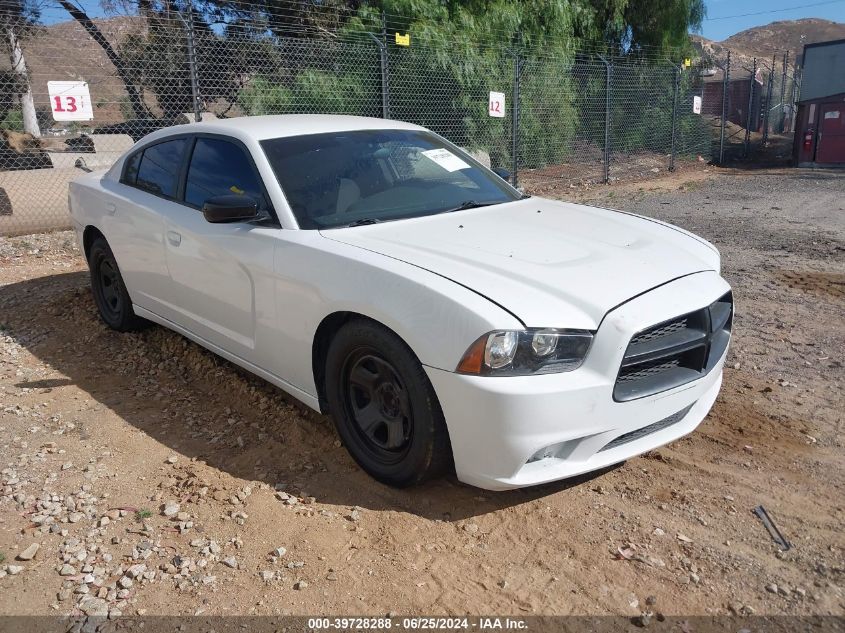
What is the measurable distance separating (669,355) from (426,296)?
3.41 feet

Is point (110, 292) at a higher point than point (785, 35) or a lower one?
lower

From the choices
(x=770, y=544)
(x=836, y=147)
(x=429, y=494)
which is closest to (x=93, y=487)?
(x=429, y=494)

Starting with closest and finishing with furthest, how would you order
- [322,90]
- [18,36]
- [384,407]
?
[384,407], [18,36], [322,90]

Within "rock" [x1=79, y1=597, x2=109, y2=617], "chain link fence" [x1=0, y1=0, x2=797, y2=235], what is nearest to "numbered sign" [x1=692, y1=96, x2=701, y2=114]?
"chain link fence" [x1=0, y1=0, x2=797, y2=235]

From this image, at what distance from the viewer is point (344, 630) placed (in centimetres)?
245

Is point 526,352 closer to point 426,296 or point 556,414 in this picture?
point 556,414

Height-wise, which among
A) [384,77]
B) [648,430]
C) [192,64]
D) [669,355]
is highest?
[192,64]

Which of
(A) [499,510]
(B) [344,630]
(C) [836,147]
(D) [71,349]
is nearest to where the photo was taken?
(B) [344,630]

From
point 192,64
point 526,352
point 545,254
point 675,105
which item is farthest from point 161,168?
point 675,105

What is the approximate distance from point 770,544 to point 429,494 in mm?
1407

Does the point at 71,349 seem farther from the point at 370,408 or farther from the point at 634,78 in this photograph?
the point at 634,78

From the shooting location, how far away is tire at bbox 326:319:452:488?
2891 millimetres

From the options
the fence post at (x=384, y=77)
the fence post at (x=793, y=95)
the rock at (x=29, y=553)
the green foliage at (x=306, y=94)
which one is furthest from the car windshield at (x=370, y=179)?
the fence post at (x=793, y=95)

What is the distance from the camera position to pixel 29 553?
285 cm
